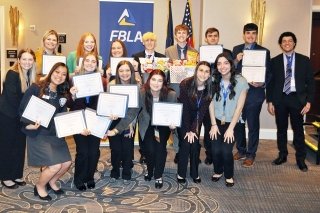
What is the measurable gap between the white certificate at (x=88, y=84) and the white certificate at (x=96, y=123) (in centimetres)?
20

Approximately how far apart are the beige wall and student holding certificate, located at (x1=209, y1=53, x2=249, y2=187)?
2358 mm

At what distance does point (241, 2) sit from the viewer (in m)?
6.50

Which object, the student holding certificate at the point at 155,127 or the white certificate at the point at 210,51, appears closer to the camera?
the student holding certificate at the point at 155,127

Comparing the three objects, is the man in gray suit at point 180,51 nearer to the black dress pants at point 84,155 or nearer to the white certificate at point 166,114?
the white certificate at point 166,114

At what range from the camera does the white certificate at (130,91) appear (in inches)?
166

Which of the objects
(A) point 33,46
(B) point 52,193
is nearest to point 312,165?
(B) point 52,193

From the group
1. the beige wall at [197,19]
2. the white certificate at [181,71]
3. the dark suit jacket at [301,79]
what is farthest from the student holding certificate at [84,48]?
the beige wall at [197,19]

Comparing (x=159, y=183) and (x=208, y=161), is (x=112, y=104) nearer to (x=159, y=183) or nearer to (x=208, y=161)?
(x=159, y=183)

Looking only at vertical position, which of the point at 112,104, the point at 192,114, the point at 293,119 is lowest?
the point at 293,119

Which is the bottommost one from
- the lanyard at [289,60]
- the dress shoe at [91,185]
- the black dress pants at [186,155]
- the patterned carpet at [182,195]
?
the patterned carpet at [182,195]

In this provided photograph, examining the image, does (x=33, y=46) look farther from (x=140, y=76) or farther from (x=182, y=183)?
(x=182, y=183)

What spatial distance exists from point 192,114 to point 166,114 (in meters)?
0.38

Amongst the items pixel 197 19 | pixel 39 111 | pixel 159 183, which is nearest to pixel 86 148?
pixel 39 111

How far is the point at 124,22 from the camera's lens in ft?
21.7
